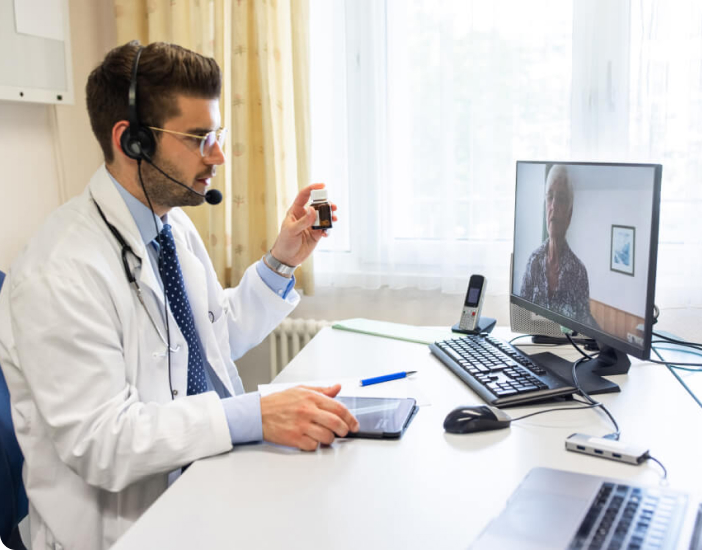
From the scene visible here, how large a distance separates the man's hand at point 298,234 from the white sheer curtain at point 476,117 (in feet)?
2.23

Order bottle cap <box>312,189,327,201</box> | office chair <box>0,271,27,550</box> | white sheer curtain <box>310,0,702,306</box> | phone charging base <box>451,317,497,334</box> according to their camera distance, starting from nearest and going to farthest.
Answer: office chair <box>0,271,27,550</box> → bottle cap <box>312,189,327,201</box> → phone charging base <box>451,317,497,334</box> → white sheer curtain <box>310,0,702,306</box>

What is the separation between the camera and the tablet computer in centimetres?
107

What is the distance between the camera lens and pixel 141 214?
4.33 feet

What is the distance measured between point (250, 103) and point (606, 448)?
172 cm

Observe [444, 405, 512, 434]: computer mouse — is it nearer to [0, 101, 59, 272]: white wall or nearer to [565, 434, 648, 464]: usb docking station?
[565, 434, 648, 464]: usb docking station

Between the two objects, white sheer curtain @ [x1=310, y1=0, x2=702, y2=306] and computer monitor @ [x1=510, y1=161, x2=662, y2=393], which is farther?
white sheer curtain @ [x1=310, y1=0, x2=702, y2=306]

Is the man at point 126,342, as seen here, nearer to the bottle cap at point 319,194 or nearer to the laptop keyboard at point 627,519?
the bottle cap at point 319,194

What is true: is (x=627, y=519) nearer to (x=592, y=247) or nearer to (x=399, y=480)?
(x=399, y=480)

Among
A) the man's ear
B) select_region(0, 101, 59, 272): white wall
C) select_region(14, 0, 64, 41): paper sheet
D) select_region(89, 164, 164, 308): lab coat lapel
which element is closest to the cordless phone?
select_region(89, 164, 164, 308): lab coat lapel

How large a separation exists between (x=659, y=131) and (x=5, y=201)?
2037mm

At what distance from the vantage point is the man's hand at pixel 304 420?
1.03 m

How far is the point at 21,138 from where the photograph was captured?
220 cm

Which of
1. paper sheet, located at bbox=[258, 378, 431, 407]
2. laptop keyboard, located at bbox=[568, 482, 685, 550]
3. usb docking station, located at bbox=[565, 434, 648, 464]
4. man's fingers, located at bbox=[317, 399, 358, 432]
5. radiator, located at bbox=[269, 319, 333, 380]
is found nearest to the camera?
laptop keyboard, located at bbox=[568, 482, 685, 550]

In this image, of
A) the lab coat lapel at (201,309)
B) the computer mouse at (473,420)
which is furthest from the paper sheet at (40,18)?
the computer mouse at (473,420)
